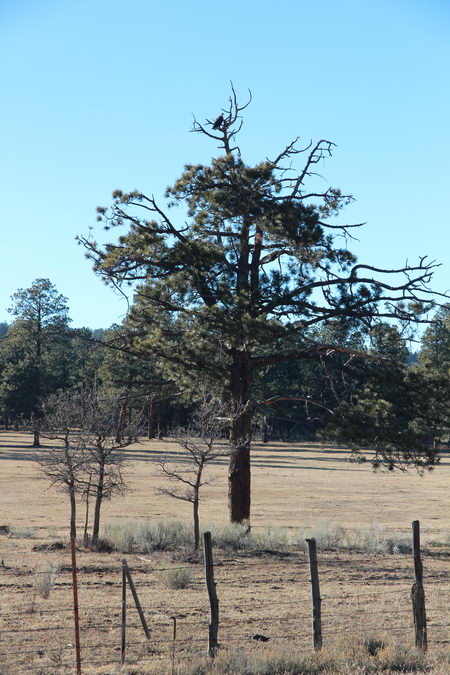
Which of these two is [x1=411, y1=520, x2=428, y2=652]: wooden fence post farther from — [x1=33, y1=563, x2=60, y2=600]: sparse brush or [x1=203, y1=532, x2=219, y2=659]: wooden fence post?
[x1=33, y1=563, x2=60, y2=600]: sparse brush

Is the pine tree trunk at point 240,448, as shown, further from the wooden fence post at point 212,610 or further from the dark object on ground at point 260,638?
the wooden fence post at point 212,610

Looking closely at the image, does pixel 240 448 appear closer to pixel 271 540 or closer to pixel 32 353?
pixel 271 540

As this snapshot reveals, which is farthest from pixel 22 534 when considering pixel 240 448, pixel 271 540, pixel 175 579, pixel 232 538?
pixel 175 579

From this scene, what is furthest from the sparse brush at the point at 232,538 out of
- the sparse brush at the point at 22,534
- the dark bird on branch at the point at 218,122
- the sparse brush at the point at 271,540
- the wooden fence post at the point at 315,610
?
the dark bird on branch at the point at 218,122

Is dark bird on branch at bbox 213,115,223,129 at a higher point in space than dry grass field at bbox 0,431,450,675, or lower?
higher

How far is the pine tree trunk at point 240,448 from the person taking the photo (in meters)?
24.4

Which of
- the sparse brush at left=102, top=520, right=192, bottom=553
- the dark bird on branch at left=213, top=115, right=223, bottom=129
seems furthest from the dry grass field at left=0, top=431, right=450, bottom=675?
the dark bird on branch at left=213, top=115, right=223, bottom=129

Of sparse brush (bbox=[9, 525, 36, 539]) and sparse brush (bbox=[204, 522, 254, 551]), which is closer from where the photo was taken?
sparse brush (bbox=[204, 522, 254, 551])

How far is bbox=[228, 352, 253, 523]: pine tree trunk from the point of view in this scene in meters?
24.4

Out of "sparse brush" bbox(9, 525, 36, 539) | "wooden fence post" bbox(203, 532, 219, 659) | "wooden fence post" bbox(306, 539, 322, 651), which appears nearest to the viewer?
"wooden fence post" bbox(203, 532, 219, 659)

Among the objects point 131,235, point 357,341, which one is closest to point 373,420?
point 357,341

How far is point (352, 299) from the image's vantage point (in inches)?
933

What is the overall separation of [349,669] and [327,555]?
11.7 meters

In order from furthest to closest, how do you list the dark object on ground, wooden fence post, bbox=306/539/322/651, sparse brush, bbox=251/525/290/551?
sparse brush, bbox=251/525/290/551 < the dark object on ground < wooden fence post, bbox=306/539/322/651
